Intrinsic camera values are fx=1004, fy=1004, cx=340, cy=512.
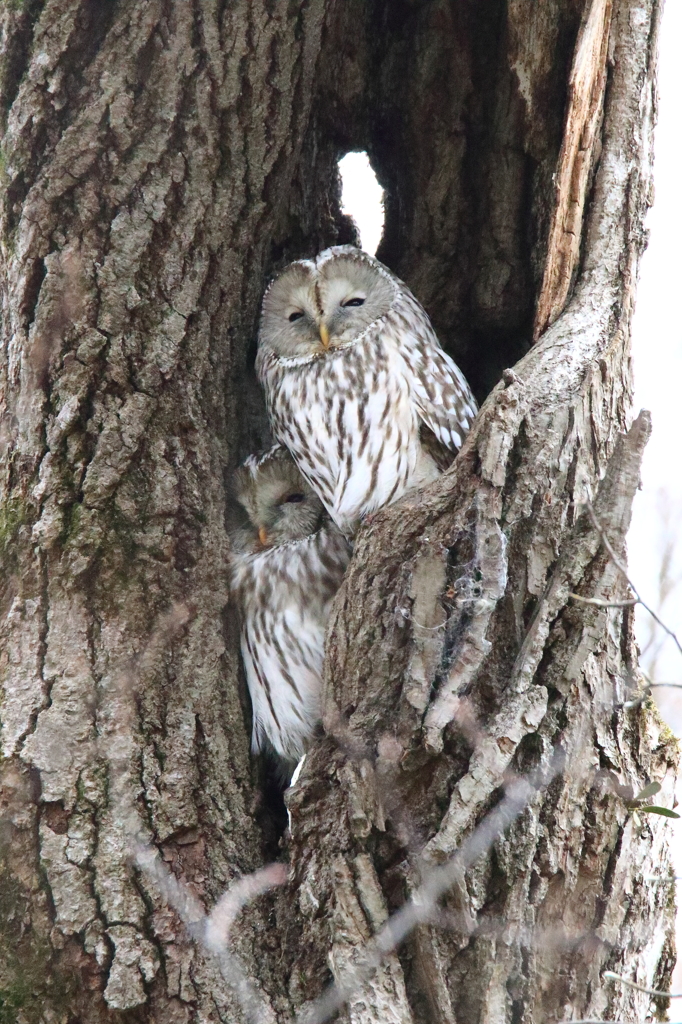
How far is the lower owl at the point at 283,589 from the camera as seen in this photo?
2889mm

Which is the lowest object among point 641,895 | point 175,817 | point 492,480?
point 641,895

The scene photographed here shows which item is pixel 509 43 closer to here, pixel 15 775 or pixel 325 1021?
pixel 15 775

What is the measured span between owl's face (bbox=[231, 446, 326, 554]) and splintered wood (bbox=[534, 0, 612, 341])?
946 millimetres

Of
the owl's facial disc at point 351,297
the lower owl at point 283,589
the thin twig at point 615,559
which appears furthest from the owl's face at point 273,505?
the thin twig at point 615,559

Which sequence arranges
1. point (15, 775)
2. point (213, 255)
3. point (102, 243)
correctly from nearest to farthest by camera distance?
point (15, 775)
point (102, 243)
point (213, 255)

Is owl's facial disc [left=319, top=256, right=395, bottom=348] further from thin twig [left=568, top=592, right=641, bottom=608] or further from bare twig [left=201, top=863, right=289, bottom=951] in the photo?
bare twig [left=201, top=863, right=289, bottom=951]

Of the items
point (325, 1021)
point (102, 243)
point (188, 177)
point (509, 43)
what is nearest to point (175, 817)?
point (325, 1021)

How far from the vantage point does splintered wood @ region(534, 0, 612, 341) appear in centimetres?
273

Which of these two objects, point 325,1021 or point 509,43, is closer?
point 325,1021

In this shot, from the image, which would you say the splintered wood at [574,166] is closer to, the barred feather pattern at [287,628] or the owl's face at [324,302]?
the owl's face at [324,302]

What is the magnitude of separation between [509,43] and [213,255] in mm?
1062

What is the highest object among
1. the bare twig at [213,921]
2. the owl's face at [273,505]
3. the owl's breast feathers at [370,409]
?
the owl's breast feathers at [370,409]

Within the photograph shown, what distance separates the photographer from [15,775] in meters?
2.24

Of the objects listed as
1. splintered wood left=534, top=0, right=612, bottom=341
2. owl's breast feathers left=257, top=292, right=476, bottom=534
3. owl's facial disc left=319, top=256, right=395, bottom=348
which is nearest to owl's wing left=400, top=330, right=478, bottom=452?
owl's breast feathers left=257, top=292, right=476, bottom=534
